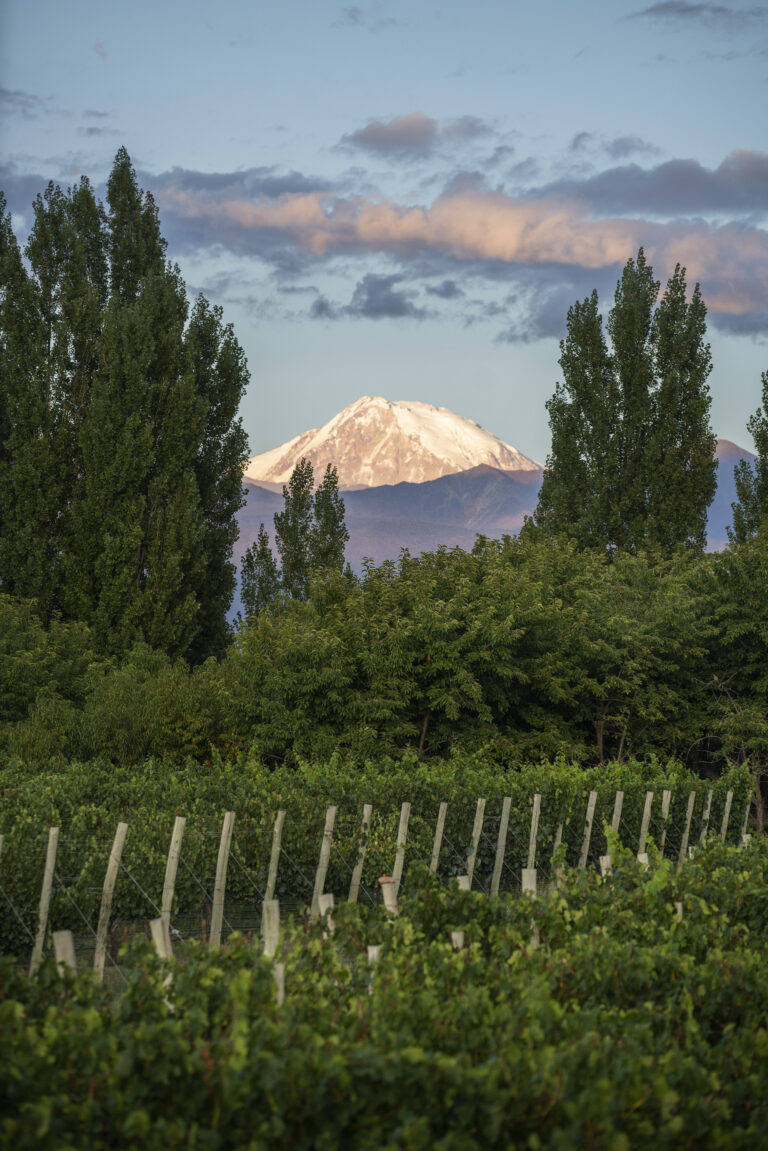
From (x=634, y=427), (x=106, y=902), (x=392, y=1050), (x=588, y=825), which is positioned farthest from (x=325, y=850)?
(x=634, y=427)

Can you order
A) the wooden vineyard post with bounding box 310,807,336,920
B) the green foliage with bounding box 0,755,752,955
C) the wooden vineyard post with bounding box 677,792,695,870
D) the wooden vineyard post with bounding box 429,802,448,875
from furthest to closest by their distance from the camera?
the wooden vineyard post with bounding box 677,792,695,870 → the wooden vineyard post with bounding box 429,802,448,875 → the wooden vineyard post with bounding box 310,807,336,920 → the green foliage with bounding box 0,755,752,955

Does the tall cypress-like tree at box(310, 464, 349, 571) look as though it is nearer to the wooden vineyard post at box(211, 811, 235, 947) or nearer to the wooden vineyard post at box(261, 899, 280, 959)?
the wooden vineyard post at box(211, 811, 235, 947)

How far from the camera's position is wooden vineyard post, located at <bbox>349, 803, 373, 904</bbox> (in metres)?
12.8

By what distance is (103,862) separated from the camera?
11734 mm

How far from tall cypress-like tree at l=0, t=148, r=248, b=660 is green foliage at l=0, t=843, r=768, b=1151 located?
25.2 metres

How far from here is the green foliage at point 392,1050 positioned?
386 centimetres

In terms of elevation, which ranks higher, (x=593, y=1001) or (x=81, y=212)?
(x=81, y=212)

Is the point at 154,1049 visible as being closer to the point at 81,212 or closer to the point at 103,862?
the point at 103,862

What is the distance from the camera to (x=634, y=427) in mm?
35875

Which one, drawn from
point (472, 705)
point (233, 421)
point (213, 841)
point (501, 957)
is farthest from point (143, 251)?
point (501, 957)

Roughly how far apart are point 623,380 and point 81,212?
19629 millimetres

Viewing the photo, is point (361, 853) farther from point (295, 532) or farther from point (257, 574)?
point (257, 574)

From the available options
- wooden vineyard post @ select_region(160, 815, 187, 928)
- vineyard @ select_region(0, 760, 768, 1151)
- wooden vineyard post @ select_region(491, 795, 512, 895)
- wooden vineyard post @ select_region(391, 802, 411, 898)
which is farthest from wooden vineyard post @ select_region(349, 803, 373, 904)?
wooden vineyard post @ select_region(160, 815, 187, 928)

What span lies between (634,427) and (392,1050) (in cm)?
3346
